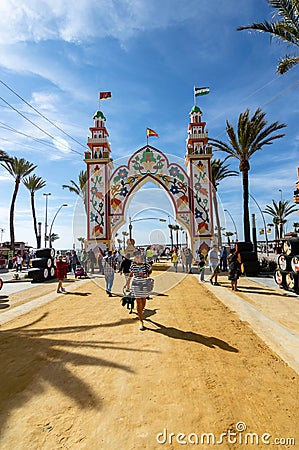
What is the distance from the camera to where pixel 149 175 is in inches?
998

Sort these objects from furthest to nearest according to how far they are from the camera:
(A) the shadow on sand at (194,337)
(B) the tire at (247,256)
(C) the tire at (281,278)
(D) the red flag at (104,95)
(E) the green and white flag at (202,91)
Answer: (D) the red flag at (104,95) → (E) the green and white flag at (202,91) → (B) the tire at (247,256) → (C) the tire at (281,278) → (A) the shadow on sand at (194,337)

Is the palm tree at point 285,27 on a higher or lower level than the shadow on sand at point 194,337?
higher

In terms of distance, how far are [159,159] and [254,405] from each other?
23.8m

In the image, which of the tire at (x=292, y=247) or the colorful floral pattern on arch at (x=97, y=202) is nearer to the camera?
the tire at (x=292, y=247)

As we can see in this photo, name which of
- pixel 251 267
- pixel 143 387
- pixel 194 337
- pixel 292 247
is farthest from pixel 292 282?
pixel 143 387

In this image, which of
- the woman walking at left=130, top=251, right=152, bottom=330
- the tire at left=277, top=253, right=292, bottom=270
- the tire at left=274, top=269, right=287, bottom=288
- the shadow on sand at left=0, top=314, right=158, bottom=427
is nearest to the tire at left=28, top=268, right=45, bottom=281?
the shadow on sand at left=0, top=314, right=158, bottom=427

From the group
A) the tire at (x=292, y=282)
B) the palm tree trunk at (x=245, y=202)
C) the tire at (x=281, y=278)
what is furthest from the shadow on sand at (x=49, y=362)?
the palm tree trunk at (x=245, y=202)

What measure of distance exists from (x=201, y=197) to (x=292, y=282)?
1523 centimetres

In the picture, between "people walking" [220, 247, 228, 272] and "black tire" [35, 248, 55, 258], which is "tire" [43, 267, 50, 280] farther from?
"people walking" [220, 247, 228, 272]

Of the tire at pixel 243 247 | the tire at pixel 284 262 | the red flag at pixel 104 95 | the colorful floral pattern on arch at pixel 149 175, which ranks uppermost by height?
the red flag at pixel 104 95

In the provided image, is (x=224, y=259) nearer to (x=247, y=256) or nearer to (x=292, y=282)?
(x=247, y=256)

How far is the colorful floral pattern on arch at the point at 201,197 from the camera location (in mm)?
23859

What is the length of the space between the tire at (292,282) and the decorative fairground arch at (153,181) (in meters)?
13.4

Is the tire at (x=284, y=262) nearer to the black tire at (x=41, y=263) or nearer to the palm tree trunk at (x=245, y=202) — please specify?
the palm tree trunk at (x=245, y=202)
